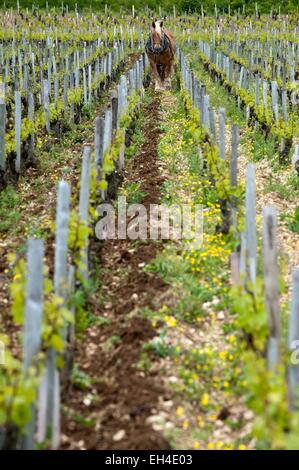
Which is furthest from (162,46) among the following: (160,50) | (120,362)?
(120,362)

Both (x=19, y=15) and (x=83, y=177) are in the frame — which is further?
(x=19, y=15)

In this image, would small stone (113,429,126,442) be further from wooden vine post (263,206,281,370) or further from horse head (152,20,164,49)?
horse head (152,20,164,49)

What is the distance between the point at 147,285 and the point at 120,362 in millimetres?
1230

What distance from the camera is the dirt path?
14.1 ft

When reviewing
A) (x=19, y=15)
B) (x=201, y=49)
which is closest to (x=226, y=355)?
(x=201, y=49)

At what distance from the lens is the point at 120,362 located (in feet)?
16.6

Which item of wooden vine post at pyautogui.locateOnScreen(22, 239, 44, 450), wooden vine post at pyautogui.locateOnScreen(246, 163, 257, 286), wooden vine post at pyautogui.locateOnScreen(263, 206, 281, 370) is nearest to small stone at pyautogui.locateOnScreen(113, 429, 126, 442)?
wooden vine post at pyautogui.locateOnScreen(22, 239, 44, 450)

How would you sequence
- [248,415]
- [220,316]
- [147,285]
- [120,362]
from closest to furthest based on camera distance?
[248,415]
[120,362]
[220,316]
[147,285]

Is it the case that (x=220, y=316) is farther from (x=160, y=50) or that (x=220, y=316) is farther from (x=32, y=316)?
(x=160, y=50)

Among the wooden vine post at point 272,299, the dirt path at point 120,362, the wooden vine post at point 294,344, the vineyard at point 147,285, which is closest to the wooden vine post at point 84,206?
the vineyard at point 147,285

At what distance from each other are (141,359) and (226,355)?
708 mm

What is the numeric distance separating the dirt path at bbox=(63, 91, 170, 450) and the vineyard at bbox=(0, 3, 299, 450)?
13mm

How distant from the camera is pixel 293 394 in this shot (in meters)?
3.56

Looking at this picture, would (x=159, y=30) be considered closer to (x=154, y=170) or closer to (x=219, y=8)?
A: (x=154, y=170)
